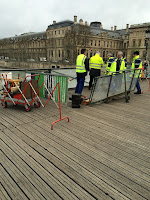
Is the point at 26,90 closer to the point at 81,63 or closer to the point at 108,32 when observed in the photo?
the point at 81,63

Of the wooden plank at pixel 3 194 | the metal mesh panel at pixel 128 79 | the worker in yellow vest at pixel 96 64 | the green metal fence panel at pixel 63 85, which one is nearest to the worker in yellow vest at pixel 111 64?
the worker in yellow vest at pixel 96 64

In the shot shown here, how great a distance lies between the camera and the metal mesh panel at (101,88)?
6.21 meters

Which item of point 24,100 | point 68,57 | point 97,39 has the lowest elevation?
point 24,100

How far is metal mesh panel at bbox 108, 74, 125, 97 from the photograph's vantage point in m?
6.80

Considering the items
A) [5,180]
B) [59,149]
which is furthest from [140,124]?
[5,180]

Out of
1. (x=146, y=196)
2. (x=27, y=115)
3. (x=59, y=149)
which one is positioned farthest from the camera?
(x=27, y=115)

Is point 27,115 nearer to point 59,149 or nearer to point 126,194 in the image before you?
point 59,149

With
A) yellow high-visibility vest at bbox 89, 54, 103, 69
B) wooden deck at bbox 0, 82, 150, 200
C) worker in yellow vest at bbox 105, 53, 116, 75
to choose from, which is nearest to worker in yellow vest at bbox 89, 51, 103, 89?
yellow high-visibility vest at bbox 89, 54, 103, 69

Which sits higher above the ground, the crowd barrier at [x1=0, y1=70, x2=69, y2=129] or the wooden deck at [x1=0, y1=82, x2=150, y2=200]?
the crowd barrier at [x1=0, y1=70, x2=69, y2=129]

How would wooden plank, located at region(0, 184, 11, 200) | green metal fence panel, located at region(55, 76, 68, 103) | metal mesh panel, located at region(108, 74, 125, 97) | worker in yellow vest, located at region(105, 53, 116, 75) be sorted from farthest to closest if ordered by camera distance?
worker in yellow vest, located at region(105, 53, 116, 75) → metal mesh panel, located at region(108, 74, 125, 97) → green metal fence panel, located at region(55, 76, 68, 103) → wooden plank, located at region(0, 184, 11, 200)

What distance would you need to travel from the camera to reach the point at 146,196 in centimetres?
237

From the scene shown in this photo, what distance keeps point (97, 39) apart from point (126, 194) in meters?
81.9

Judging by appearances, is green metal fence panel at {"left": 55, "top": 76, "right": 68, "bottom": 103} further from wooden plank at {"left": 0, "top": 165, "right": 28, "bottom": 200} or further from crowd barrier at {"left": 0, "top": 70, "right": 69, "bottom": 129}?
wooden plank at {"left": 0, "top": 165, "right": 28, "bottom": 200}

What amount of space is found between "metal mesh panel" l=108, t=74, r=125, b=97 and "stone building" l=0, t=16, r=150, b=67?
4886cm
